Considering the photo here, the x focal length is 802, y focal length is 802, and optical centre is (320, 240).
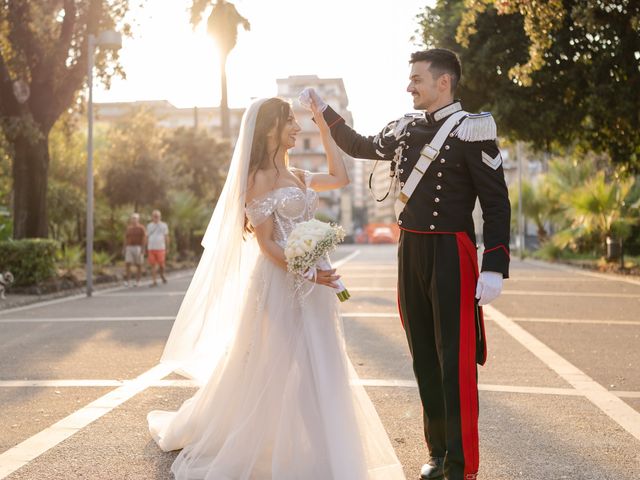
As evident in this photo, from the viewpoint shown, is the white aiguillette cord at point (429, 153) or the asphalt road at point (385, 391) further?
the asphalt road at point (385, 391)

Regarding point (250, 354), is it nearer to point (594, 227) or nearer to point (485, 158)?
point (485, 158)

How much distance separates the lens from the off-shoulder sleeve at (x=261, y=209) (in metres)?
4.47

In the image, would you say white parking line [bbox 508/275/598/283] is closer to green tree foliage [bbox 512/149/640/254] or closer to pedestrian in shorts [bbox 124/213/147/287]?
green tree foliage [bbox 512/149/640/254]

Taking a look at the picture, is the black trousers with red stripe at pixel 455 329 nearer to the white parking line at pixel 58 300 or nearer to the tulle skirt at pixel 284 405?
the tulle skirt at pixel 284 405

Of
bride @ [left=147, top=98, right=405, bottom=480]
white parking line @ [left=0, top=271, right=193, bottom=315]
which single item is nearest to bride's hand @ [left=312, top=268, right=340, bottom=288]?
bride @ [left=147, top=98, right=405, bottom=480]

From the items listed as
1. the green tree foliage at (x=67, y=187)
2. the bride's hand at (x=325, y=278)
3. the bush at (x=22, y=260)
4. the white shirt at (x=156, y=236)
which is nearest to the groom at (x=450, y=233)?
the bride's hand at (x=325, y=278)

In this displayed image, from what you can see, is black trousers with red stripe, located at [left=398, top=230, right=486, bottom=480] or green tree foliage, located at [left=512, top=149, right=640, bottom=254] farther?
green tree foliage, located at [left=512, top=149, right=640, bottom=254]

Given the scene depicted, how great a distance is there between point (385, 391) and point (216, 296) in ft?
7.38

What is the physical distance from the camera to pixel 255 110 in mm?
4535

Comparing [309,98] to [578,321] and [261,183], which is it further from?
[578,321]

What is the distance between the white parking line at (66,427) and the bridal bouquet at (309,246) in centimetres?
139

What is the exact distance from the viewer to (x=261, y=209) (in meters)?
4.48

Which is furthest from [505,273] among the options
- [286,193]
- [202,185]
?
[202,185]

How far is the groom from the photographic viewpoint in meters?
3.89
